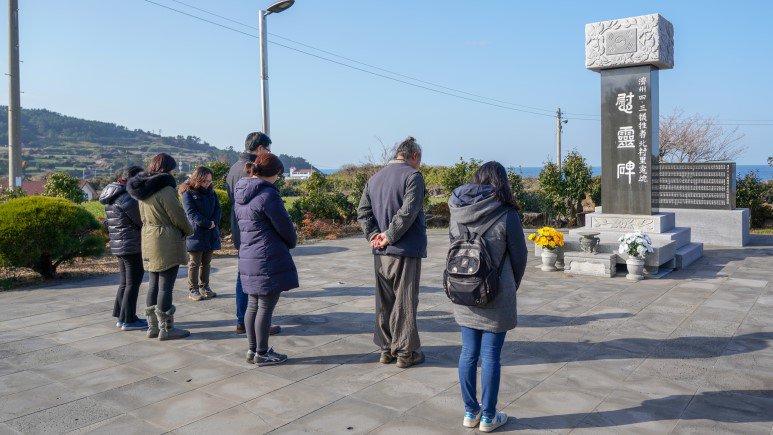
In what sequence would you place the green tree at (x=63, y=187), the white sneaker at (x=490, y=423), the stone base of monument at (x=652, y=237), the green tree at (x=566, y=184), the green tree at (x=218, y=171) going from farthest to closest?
1. the green tree at (x=566, y=184)
2. the green tree at (x=218, y=171)
3. the green tree at (x=63, y=187)
4. the stone base of monument at (x=652, y=237)
5. the white sneaker at (x=490, y=423)

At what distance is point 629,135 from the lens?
9.79 m

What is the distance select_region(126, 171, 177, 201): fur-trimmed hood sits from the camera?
16.6 ft

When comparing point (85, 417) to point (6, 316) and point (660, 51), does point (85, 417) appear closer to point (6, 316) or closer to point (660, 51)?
point (6, 316)

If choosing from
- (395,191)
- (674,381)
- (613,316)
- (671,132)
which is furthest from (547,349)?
(671,132)

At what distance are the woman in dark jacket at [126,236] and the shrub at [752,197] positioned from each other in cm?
1491

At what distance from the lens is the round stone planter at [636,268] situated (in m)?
7.91

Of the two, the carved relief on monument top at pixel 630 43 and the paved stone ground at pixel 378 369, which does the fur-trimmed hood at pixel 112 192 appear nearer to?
the paved stone ground at pixel 378 369

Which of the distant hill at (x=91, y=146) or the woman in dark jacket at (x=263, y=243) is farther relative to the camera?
the distant hill at (x=91, y=146)

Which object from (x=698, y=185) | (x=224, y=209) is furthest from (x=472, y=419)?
(x=698, y=185)

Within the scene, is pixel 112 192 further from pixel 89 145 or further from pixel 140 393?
pixel 89 145

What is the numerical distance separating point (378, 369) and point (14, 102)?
10.4 meters

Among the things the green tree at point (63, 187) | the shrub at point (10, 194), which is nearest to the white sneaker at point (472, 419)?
the shrub at point (10, 194)

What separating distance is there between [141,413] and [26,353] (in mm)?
1958

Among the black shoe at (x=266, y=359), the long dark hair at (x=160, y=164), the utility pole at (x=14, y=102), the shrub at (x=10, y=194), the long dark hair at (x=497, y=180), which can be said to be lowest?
the black shoe at (x=266, y=359)
